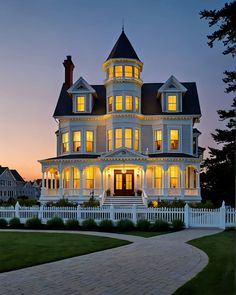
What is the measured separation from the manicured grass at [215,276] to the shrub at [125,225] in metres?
7.36

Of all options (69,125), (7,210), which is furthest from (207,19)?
(69,125)

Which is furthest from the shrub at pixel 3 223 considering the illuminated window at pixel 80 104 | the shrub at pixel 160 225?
the illuminated window at pixel 80 104

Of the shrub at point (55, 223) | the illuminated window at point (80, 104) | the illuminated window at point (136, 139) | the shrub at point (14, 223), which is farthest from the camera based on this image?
the illuminated window at point (80, 104)

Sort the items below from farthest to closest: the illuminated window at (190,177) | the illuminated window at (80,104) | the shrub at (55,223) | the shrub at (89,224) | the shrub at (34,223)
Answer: the illuminated window at (80,104) → the illuminated window at (190,177) → the shrub at (34,223) → the shrub at (55,223) → the shrub at (89,224)

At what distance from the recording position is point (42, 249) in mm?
13992

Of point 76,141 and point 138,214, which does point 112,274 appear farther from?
point 76,141

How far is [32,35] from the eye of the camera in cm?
2642

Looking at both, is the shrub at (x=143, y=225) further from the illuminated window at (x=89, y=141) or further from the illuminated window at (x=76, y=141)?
the illuminated window at (x=76, y=141)

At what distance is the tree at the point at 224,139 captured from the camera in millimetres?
8641

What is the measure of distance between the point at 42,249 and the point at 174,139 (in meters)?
23.1

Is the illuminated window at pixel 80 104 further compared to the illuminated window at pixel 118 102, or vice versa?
the illuminated window at pixel 80 104

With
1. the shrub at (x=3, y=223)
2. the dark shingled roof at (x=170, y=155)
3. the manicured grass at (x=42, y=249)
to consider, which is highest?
the dark shingled roof at (x=170, y=155)

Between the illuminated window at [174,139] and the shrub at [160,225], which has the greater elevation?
the illuminated window at [174,139]

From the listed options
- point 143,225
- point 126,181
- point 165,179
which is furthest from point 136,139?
point 143,225
